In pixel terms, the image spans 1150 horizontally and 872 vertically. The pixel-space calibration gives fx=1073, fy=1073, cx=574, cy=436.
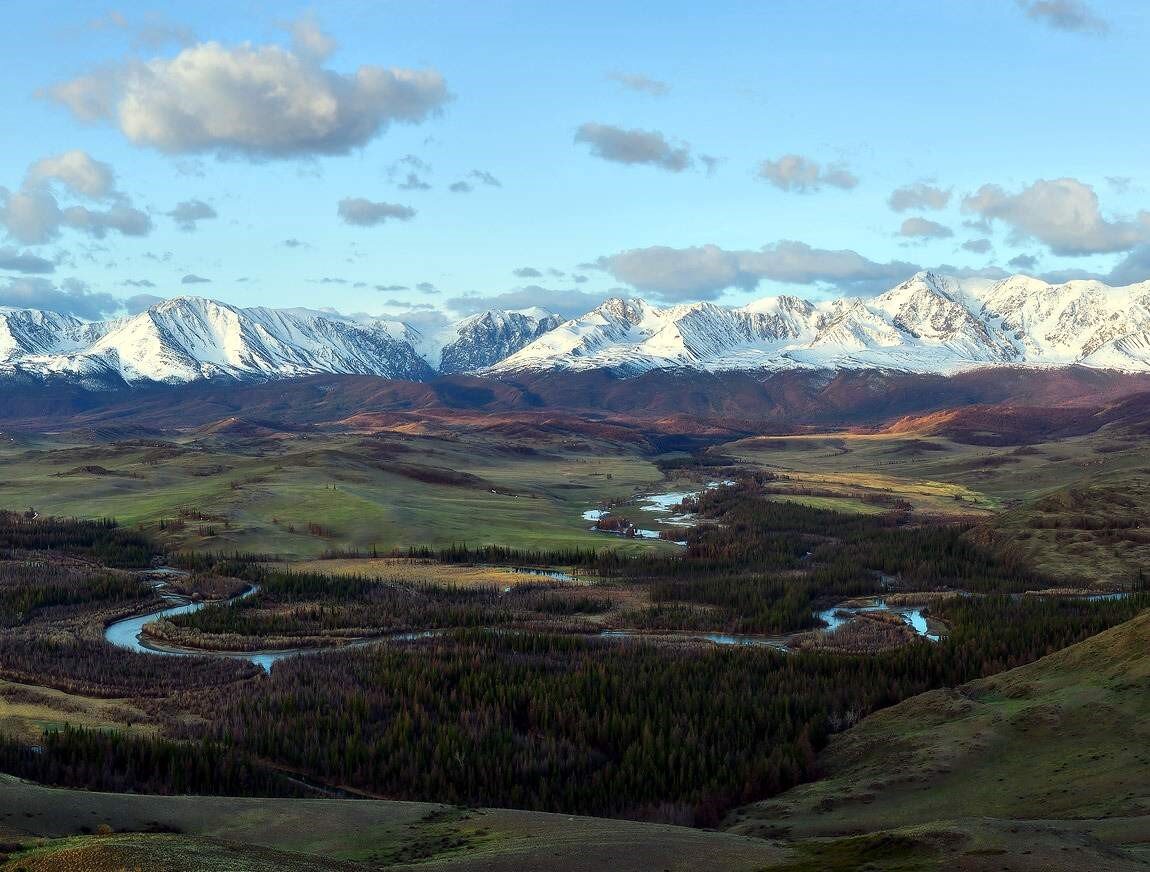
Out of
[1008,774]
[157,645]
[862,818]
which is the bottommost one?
[157,645]

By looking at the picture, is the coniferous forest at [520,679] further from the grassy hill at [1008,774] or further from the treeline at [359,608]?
the grassy hill at [1008,774]

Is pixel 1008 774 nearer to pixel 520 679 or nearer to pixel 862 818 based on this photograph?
pixel 862 818

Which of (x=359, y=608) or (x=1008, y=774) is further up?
(x=1008, y=774)

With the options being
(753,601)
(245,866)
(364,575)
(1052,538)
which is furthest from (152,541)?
(245,866)

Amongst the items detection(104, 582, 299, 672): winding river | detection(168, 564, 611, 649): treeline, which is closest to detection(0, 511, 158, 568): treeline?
detection(168, 564, 611, 649): treeline

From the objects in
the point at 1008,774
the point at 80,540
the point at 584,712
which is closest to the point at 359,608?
the point at 584,712

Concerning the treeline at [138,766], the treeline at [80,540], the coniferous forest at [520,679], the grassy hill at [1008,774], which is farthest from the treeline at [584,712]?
the treeline at [80,540]
